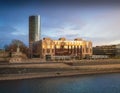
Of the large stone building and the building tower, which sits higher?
the building tower

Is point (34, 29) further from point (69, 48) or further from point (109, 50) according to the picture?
point (109, 50)

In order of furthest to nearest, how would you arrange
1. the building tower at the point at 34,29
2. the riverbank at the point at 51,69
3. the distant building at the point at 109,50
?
the building tower at the point at 34,29 → the distant building at the point at 109,50 → the riverbank at the point at 51,69

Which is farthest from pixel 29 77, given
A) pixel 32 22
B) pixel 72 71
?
pixel 32 22

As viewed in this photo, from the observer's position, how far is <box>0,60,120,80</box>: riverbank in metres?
12.0

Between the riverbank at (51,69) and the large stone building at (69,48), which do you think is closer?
the riverbank at (51,69)

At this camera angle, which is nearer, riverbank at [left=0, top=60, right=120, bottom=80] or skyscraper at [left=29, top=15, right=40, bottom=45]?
riverbank at [left=0, top=60, right=120, bottom=80]

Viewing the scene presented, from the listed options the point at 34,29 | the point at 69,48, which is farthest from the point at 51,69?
the point at 34,29

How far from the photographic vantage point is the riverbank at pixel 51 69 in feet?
39.3

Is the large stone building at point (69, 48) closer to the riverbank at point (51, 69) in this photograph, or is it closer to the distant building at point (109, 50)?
the distant building at point (109, 50)

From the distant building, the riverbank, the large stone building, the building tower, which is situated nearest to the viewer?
the riverbank

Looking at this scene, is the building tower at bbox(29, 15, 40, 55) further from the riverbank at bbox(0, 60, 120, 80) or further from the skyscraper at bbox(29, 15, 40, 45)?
the riverbank at bbox(0, 60, 120, 80)

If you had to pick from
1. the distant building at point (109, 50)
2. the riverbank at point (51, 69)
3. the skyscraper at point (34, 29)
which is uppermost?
the skyscraper at point (34, 29)

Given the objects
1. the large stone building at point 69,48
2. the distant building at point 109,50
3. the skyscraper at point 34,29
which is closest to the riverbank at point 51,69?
the large stone building at point 69,48

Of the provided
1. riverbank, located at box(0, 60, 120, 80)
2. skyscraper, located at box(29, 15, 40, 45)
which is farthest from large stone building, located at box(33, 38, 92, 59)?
skyscraper, located at box(29, 15, 40, 45)
